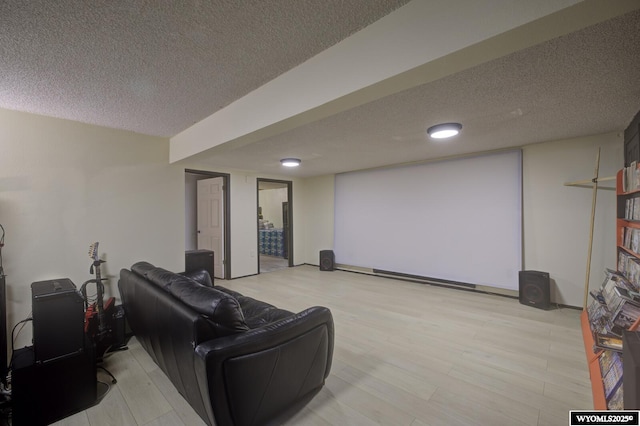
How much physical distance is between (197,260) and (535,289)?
16.2 feet

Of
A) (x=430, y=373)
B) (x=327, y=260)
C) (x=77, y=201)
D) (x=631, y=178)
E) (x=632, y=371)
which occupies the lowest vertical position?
(x=430, y=373)

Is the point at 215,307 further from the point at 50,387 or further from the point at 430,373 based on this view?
the point at 430,373

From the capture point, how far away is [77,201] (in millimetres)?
2770

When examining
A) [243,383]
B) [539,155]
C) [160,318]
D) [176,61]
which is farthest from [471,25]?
[539,155]

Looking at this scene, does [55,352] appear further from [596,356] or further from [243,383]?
[596,356]

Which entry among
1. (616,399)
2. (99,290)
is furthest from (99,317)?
(616,399)

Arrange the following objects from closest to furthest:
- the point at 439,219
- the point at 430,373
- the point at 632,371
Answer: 1. the point at 632,371
2. the point at 430,373
3. the point at 439,219

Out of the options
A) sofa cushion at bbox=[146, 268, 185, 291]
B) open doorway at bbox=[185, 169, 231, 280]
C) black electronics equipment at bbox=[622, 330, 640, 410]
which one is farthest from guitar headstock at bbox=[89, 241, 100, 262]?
black electronics equipment at bbox=[622, 330, 640, 410]

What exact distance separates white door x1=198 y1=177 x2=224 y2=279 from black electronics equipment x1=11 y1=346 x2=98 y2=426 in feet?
11.1

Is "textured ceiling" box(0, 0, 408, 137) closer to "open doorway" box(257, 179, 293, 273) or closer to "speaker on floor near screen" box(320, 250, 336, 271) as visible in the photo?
"open doorway" box(257, 179, 293, 273)

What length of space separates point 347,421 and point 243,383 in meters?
0.77

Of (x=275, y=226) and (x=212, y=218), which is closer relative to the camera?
(x=212, y=218)

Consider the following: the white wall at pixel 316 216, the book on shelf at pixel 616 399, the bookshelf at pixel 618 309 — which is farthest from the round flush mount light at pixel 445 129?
the white wall at pixel 316 216

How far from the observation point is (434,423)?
1.62 metres
